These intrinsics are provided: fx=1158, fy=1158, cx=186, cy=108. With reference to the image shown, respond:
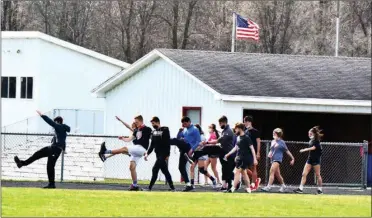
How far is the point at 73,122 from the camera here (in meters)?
46.8

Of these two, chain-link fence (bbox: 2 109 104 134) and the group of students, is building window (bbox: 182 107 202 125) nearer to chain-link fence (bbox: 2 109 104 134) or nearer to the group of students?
the group of students

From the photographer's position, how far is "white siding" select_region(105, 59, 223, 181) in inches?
1347

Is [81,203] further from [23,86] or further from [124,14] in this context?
[124,14]

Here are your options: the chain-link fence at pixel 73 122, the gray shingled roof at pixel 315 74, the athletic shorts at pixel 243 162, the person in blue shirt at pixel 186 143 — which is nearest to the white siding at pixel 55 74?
the chain-link fence at pixel 73 122

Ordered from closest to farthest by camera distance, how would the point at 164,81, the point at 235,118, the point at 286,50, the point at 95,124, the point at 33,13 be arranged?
the point at 286,50 → the point at 235,118 → the point at 164,81 → the point at 95,124 → the point at 33,13

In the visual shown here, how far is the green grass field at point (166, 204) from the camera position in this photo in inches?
704

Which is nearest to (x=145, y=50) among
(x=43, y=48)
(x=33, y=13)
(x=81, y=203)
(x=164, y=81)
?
(x=43, y=48)

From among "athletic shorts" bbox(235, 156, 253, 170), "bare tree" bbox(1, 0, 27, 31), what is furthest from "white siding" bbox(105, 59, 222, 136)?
"bare tree" bbox(1, 0, 27, 31)

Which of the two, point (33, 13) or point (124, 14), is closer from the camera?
point (124, 14)

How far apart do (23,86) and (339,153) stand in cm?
1953

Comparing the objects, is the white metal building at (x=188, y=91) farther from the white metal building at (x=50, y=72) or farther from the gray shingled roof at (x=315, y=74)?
the white metal building at (x=50, y=72)

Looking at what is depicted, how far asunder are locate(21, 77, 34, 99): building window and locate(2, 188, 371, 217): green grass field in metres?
25.5

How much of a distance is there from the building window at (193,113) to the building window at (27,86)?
1493 cm

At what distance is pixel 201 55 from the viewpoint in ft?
114
